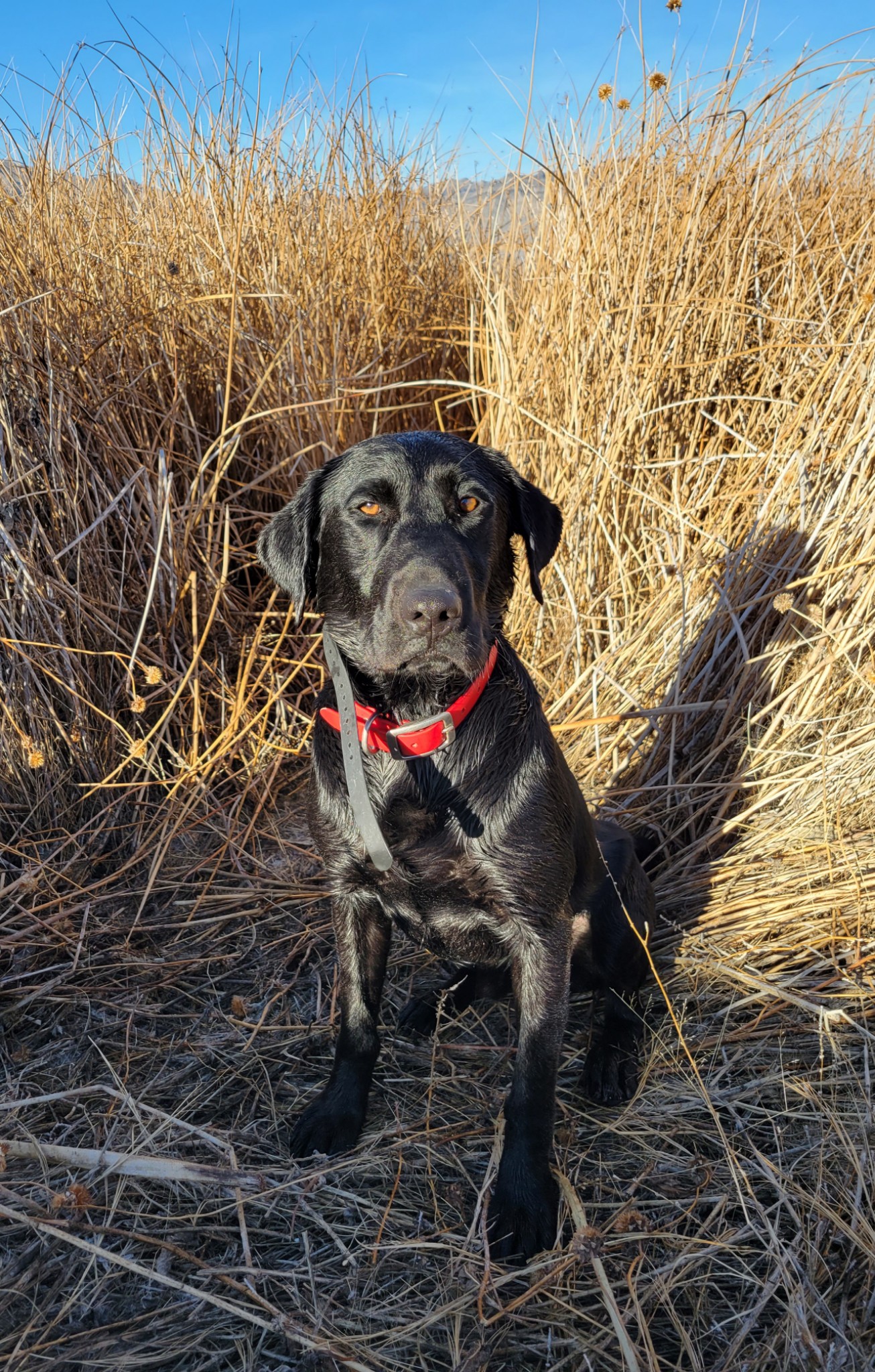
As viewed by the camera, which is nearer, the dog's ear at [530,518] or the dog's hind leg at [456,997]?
the dog's ear at [530,518]

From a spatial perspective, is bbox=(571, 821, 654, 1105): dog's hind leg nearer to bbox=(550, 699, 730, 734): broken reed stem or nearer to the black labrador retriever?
the black labrador retriever

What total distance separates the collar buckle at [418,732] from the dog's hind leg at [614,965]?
66cm

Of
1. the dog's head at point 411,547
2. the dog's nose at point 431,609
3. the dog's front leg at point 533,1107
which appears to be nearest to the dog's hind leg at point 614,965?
the dog's front leg at point 533,1107

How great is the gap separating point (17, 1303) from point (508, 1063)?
3.67ft

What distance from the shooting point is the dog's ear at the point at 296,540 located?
2.05 m

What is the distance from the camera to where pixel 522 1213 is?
1.75 metres

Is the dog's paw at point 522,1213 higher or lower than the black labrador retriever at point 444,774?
lower

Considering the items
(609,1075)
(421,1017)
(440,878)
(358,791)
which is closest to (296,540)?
(358,791)

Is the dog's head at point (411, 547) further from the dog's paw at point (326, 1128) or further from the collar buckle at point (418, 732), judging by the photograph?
the dog's paw at point (326, 1128)

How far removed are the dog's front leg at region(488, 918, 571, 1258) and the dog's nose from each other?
0.68 metres

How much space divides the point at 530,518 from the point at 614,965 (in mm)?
1125

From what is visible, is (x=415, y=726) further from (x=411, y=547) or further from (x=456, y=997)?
(x=456, y=997)

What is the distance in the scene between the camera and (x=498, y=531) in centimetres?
204

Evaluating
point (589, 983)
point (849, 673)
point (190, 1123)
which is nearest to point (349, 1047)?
point (190, 1123)
